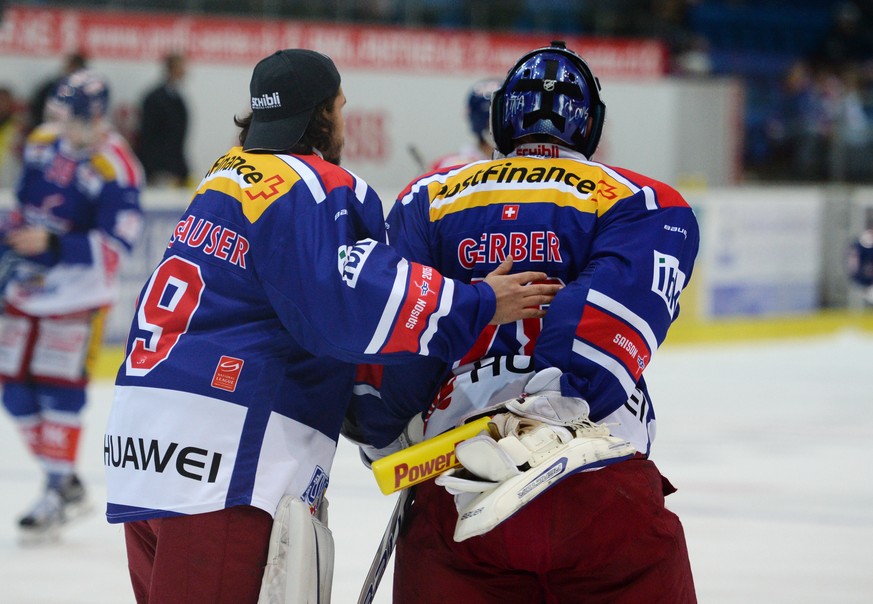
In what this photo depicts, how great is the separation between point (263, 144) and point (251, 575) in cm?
71

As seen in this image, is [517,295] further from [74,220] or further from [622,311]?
[74,220]

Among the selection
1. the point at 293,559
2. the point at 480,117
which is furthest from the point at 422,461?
the point at 480,117

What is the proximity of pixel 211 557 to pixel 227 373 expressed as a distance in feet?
0.96

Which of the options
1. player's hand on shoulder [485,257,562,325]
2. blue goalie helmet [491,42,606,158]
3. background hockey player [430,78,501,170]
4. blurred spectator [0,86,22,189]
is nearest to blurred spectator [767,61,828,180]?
blurred spectator [0,86,22,189]

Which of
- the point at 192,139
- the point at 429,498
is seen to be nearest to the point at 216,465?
the point at 429,498

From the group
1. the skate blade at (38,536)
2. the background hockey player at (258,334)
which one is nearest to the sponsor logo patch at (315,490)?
the background hockey player at (258,334)

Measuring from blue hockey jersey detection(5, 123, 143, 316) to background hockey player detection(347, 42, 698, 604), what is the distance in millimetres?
2889

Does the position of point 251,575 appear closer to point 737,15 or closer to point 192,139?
point 192,139

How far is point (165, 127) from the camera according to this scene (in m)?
9.24

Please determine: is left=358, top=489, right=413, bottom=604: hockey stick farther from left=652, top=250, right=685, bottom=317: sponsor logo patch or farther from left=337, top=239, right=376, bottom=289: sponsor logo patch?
left=652, top=250, right=685, bottom=317: sponsor logo patch

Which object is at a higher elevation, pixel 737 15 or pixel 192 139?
pixel 737 15

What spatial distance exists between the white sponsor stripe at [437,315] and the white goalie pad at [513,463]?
0.54 feet

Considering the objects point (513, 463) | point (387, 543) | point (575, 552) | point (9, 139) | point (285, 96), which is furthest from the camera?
point (9, 139)

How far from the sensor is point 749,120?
13055 mm
